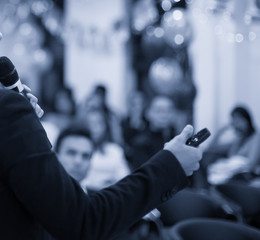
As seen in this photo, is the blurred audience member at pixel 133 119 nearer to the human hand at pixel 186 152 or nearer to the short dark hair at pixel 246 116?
the short dark hair at pixel 246 116

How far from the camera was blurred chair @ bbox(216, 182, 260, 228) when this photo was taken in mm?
2145

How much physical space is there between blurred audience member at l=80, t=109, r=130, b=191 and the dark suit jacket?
1.58m

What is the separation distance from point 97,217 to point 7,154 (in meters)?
0.21

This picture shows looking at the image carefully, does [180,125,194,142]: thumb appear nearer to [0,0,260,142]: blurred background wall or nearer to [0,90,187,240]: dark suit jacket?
[0,90,187,240]: dark suit jacket

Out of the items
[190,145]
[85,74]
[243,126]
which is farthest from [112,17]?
[190,145]

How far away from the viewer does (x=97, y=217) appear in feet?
2.17

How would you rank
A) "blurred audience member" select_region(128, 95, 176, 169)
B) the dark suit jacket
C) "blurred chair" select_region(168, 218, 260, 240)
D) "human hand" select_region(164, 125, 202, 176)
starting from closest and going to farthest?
the dark suit jacket < "human hand" select_region(164, 125, 202, 176) < "blurred chair" select_region(168, 218, 260, 240) < "blurred audience member" select_region(128, 95, 176, 169)

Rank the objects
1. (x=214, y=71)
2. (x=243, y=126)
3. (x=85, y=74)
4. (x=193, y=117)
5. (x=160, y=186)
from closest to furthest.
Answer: (x=160, y=186) < (x=243, y=126) < (x=193, y=117) < (x=214, y=71) < (x=85, y=74)

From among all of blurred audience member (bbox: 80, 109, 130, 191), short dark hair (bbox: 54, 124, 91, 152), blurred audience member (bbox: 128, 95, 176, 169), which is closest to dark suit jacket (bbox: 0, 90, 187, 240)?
short dark hair (bbox: 54, 124, 91, 152)

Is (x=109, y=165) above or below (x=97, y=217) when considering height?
below

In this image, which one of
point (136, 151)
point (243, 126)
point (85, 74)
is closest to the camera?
point (136, 151)

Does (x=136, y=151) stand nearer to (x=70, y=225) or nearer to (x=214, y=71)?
(x=70, y=225)

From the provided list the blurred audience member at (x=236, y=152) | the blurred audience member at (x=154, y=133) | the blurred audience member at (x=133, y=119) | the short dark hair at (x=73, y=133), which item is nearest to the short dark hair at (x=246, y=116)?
the blurred audience member at (x=236, y=152)

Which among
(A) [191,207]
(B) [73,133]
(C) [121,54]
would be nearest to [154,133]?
(A) [191,207]
